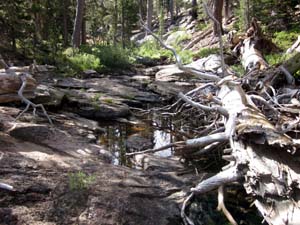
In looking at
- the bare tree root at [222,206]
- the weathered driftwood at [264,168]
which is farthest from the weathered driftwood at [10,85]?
the bare tree root at [222,206]

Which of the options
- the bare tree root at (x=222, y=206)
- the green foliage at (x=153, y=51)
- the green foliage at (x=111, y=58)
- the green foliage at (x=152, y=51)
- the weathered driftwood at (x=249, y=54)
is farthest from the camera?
the green foliage at (x=152, y=51)

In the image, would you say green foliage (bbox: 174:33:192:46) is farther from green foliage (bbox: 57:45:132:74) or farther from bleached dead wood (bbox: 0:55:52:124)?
bleached dead wood (bbox: 0:55:52:124)

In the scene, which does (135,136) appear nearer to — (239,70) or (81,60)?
(239,70)

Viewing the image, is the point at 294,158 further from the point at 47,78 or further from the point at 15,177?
the point at 47,78

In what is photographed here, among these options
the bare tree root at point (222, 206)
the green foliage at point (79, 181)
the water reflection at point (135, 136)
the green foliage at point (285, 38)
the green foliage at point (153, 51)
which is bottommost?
the bare tree root at point (222, 206)

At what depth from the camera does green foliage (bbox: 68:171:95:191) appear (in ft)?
16.3

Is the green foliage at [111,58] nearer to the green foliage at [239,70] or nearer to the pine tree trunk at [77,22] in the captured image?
the pine tree trunk at [77,22]

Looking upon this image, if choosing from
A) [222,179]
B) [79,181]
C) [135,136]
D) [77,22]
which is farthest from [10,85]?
[77,22]

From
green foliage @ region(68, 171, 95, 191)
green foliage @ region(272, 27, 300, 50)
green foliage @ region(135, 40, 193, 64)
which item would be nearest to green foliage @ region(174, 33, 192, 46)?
green foliage @ region(135, 40, 193, 64)

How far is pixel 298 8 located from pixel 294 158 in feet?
52.7

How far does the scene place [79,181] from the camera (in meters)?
5.07

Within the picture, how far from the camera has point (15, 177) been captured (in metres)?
5.07

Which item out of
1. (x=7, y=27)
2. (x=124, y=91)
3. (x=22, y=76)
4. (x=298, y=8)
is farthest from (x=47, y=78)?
(x=298, y=8)

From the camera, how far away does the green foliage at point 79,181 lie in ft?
16.3
